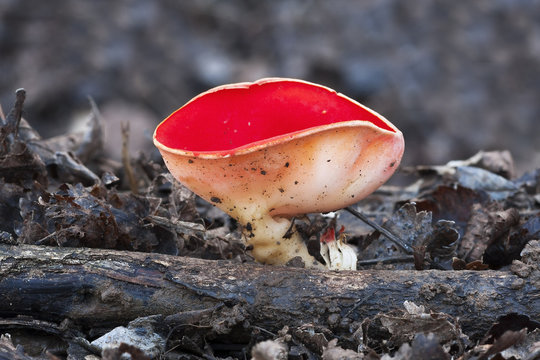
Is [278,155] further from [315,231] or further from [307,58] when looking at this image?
[307,58]

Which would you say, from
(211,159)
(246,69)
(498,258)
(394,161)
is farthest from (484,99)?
(211,159)

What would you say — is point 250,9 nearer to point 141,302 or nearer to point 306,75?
point 306,75

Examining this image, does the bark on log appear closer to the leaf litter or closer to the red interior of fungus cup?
the leaf litter

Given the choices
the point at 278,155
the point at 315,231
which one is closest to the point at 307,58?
the point at 315,231

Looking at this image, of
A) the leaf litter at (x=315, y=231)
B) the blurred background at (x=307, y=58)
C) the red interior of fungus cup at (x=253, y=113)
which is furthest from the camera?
the blurred background at (x=307, y=58)

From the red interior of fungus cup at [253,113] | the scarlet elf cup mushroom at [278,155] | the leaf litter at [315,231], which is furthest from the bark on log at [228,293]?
the red interior of fungus cup at [253,113]

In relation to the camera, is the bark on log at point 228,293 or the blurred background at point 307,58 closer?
the bark on log at point 228,293

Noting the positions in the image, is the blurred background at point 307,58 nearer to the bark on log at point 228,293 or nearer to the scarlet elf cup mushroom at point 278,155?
the scarlet elf cup mushroom at point 278,155
